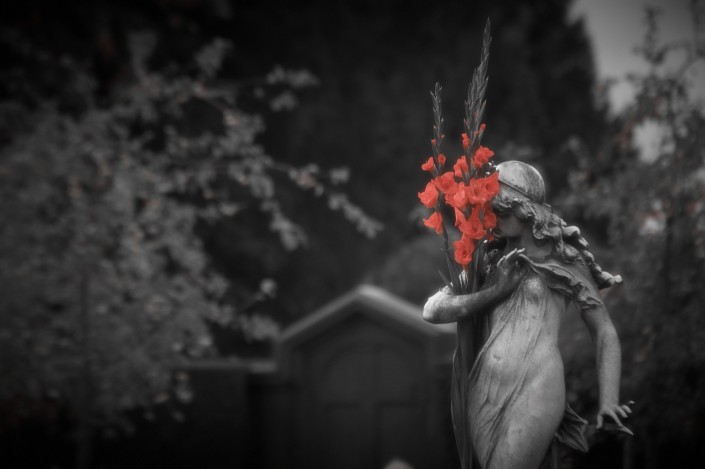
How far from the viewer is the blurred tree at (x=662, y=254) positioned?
5977mm

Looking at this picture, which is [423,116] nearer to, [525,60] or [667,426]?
[525,60]

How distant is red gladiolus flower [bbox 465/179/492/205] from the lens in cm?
302

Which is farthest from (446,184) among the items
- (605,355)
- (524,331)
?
(605,355)

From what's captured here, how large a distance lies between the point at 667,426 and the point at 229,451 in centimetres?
541

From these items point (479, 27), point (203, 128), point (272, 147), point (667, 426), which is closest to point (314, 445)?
point (667, 426)

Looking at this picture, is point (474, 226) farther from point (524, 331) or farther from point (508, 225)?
point (524, 331)

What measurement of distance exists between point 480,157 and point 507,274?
40cm

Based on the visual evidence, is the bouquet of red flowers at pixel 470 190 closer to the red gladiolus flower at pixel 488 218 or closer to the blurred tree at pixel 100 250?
the red gladiolus flower at pixel 488 218

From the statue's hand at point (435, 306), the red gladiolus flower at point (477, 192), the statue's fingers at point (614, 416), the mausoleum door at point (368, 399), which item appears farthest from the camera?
the mausoleum door at point (368, 399)

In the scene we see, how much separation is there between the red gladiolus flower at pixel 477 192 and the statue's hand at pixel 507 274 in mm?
209

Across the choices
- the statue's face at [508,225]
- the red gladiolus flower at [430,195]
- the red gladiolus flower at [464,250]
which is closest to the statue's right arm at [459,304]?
the red gladiolus flower at [464,250]

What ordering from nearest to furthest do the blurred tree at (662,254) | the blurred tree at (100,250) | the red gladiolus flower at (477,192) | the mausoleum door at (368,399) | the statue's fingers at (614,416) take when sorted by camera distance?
the statue's fingers at (614,416) → the red gladiolus flower at (477,192) → the blurred tree at (662,254) → the blurred tree at (100,250) → the mausoleum door at (368,399)

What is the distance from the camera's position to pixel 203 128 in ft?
50.7

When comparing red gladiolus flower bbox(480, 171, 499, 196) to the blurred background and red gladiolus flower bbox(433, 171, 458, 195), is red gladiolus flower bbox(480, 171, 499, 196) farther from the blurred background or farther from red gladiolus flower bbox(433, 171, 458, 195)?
the blurred background
